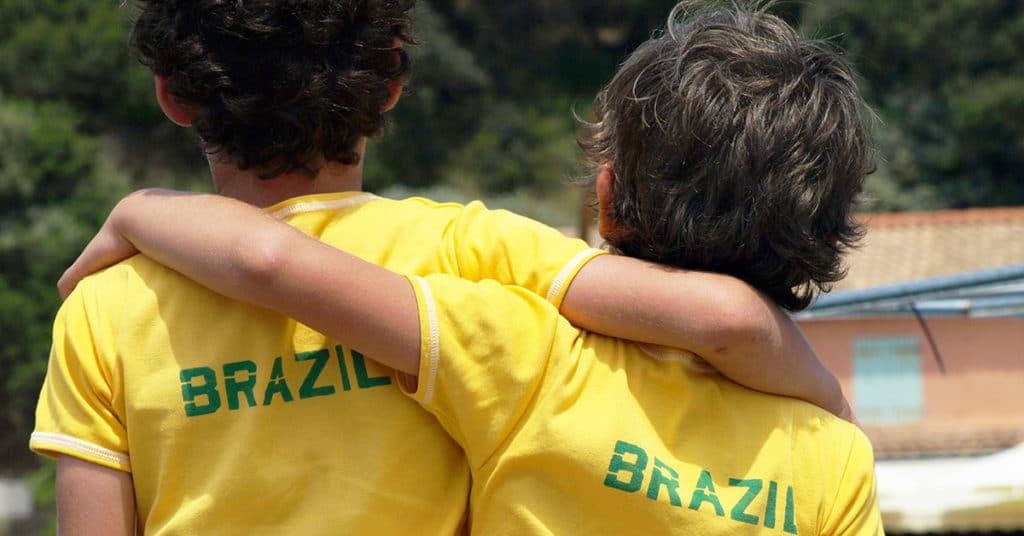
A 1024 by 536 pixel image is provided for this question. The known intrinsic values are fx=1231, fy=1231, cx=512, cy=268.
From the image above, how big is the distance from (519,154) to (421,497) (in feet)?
93.3

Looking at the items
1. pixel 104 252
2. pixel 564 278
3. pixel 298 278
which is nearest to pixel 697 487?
pixel 564 278

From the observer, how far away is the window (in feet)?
23.2

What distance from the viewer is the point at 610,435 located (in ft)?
4.61

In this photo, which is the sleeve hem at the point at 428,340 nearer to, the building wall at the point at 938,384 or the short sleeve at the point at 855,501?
the short sleeve at the point at 855,501

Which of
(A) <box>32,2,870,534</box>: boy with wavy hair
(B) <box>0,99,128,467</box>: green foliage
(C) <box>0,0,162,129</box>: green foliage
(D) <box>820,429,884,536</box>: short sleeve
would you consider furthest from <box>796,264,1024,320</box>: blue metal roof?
(C) <box>0,0,162,129</box>: green foliage

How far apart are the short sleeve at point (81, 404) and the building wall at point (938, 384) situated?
10.5 ft

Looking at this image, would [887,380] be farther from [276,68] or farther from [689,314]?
[276,68]

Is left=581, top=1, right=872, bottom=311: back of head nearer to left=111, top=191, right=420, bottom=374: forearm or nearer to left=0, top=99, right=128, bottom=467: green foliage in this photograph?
left=111, top=191, right=420, bottom=374: forearm

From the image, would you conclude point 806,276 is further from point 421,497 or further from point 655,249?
point 421,497

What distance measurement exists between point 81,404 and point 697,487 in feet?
2.34

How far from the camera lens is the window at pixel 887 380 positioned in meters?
7.06

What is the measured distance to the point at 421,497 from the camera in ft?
4.65

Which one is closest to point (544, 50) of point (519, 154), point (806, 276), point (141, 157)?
point (519, 154)

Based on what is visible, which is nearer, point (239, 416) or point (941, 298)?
point (239, 416)
